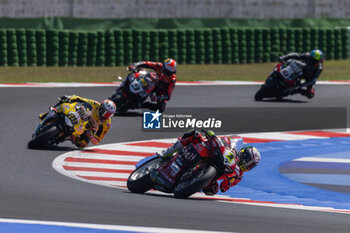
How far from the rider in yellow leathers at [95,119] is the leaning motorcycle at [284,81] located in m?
8.47

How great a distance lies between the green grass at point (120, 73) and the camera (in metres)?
25.5

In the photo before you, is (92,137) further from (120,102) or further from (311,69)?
(311,69)

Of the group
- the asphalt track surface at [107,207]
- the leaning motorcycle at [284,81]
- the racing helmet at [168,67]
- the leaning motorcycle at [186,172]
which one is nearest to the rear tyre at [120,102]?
the racing helmet at [168,67]

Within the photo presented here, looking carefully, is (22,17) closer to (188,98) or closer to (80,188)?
(188,98)

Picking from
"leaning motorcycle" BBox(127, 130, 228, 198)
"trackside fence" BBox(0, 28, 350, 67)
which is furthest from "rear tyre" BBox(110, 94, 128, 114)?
"trackside fence" BBox(0, 28, 350, 67)

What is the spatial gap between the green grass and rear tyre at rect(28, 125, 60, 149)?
33.6 feet

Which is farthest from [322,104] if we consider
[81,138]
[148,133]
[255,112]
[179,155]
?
[179,155]

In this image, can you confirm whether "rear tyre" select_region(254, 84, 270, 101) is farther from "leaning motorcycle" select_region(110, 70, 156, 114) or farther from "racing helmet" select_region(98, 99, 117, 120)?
"racing helmet" select_region(98, 99, 117, 120)

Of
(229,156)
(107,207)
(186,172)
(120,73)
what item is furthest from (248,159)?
(120,73)

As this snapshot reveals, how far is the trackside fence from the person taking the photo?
27734 mm

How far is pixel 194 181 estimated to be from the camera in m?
10.5

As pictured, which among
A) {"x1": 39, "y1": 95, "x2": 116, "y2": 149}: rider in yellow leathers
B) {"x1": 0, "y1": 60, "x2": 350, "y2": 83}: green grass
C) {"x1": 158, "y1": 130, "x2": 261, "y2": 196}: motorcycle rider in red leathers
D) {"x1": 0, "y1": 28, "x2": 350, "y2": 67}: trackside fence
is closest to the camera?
{"x1": 158, "y1": 130, "x2": 261, "y2": 196}: motorcycle rider in red leathers

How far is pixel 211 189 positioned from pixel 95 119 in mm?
4184

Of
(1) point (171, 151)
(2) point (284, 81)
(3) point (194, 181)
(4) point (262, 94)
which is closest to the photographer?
(3) point (194, 181)
